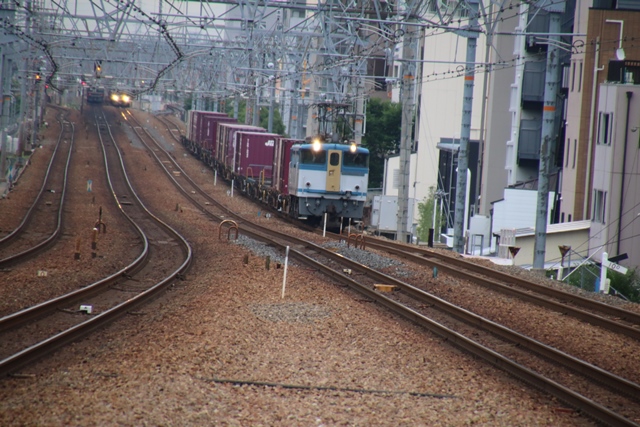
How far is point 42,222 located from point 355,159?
9265 mm

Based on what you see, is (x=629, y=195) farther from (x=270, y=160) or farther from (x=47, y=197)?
(x=47, y=197)

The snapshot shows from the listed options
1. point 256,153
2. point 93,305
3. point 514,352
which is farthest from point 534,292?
point 256,153

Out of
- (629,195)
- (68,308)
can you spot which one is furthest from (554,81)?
(68,308)

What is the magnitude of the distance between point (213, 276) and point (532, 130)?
84.8 feet

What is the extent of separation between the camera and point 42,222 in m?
24.8

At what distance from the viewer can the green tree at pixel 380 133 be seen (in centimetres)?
5405

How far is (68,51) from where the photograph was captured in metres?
68.2

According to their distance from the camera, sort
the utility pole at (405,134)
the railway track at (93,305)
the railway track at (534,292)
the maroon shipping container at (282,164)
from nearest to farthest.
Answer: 1. the railway track at (93,305)
2. the railway track at (534,292)
3. the utility pole at (405,134)
4. the maroon shipping container at (282,164)

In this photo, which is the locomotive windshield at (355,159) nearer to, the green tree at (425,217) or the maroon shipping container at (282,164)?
the maroon shipping container at (282,164)

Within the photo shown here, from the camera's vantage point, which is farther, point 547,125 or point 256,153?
point 256,153

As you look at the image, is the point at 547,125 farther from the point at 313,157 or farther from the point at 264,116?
the point at 264,116

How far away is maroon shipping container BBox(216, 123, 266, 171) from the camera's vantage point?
40000mm

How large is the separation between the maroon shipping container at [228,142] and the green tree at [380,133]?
463 inches

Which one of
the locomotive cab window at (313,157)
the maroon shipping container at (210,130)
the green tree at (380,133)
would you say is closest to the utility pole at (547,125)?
the locomotive cab window at (313,157)
